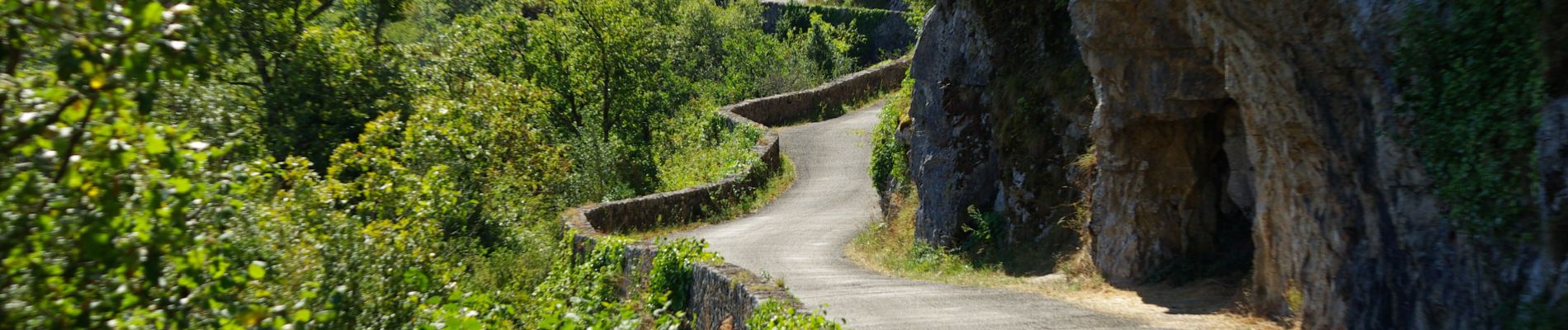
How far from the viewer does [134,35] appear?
4070mm

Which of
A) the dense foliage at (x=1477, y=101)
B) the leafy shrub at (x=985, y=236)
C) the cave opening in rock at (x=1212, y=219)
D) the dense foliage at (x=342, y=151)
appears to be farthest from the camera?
the leafy shrub at (x=985, y=236)

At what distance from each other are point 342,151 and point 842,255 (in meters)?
7.63

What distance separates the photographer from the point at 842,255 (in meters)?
19.6

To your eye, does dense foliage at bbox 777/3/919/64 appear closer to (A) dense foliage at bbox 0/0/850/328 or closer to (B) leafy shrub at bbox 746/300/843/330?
(A) dense foliage at bbox 0/0/850/328

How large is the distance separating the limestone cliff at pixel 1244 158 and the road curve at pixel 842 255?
5.62 feet

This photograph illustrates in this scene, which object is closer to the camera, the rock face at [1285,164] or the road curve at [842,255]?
the rock face at [1285,164]

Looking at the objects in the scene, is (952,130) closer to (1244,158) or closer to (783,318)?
(1244,158)

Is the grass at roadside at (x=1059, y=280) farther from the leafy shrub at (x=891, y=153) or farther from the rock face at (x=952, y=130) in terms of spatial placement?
the rock face at (x=952, y=130)

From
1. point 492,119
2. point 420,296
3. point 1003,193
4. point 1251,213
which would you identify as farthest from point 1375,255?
point 492,119

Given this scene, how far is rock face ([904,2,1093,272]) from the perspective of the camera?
52.7 feet

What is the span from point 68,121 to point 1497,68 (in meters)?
7.03

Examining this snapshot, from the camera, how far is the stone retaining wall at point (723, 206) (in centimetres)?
1220

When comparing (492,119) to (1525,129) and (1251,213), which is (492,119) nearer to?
(1251,213)

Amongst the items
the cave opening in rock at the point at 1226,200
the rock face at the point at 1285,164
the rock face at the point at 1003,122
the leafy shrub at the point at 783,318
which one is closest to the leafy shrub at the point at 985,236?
the rock face at the point at 1003,122
